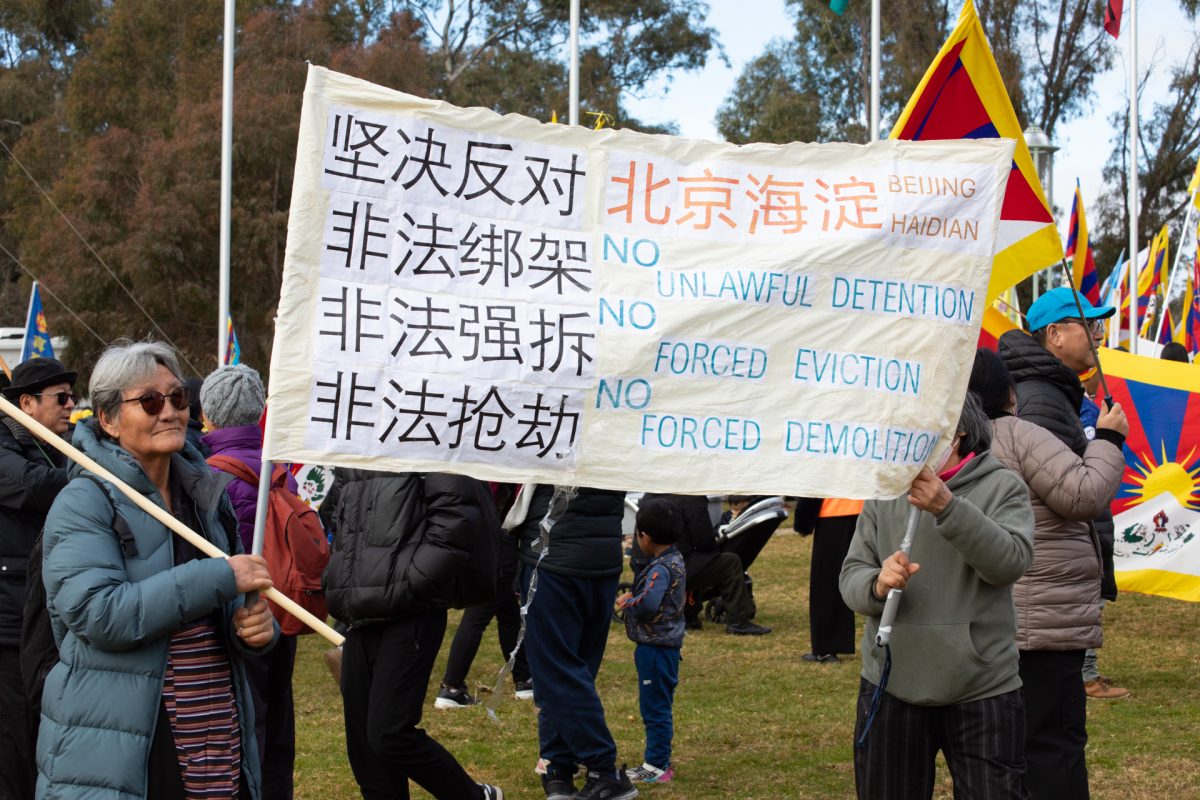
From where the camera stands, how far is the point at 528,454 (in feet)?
11.4

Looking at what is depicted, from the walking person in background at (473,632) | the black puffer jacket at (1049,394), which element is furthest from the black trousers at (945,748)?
the walking person in background at (473,632)

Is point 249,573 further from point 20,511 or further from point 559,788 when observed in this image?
point 559,788

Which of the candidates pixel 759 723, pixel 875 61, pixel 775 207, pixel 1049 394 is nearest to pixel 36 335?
pixel 875 61

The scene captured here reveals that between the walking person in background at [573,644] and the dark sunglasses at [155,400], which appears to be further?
the walking person in background at [573,644]

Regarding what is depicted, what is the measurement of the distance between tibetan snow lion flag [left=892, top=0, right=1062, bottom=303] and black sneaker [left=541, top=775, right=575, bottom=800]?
2.68m

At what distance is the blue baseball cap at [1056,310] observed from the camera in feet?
17.6

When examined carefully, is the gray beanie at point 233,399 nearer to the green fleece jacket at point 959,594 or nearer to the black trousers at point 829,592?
the green fleece jacket at point 959,594

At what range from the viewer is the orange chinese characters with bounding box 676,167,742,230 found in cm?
359

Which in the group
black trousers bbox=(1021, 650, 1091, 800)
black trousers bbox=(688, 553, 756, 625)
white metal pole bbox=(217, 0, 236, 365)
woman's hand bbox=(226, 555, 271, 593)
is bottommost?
black trousers bbox=(688, 553, 756, 625)

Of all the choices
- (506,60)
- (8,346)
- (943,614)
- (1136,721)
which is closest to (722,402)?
(943,614)

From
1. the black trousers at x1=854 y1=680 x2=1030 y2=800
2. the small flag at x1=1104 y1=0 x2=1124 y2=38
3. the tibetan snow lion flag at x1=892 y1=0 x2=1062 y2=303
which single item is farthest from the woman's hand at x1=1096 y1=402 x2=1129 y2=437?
the small flag at x1=1104 y1=0 x2=1124 y2=38

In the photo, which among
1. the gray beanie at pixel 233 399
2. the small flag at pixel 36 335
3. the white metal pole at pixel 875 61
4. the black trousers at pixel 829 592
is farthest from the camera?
the small flag at pixel 36 335

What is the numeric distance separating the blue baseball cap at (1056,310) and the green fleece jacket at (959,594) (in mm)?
1481

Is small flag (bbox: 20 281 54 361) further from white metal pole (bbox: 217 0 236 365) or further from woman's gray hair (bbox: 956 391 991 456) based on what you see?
woman's gray hair (bbox: 956 391 991 456)
